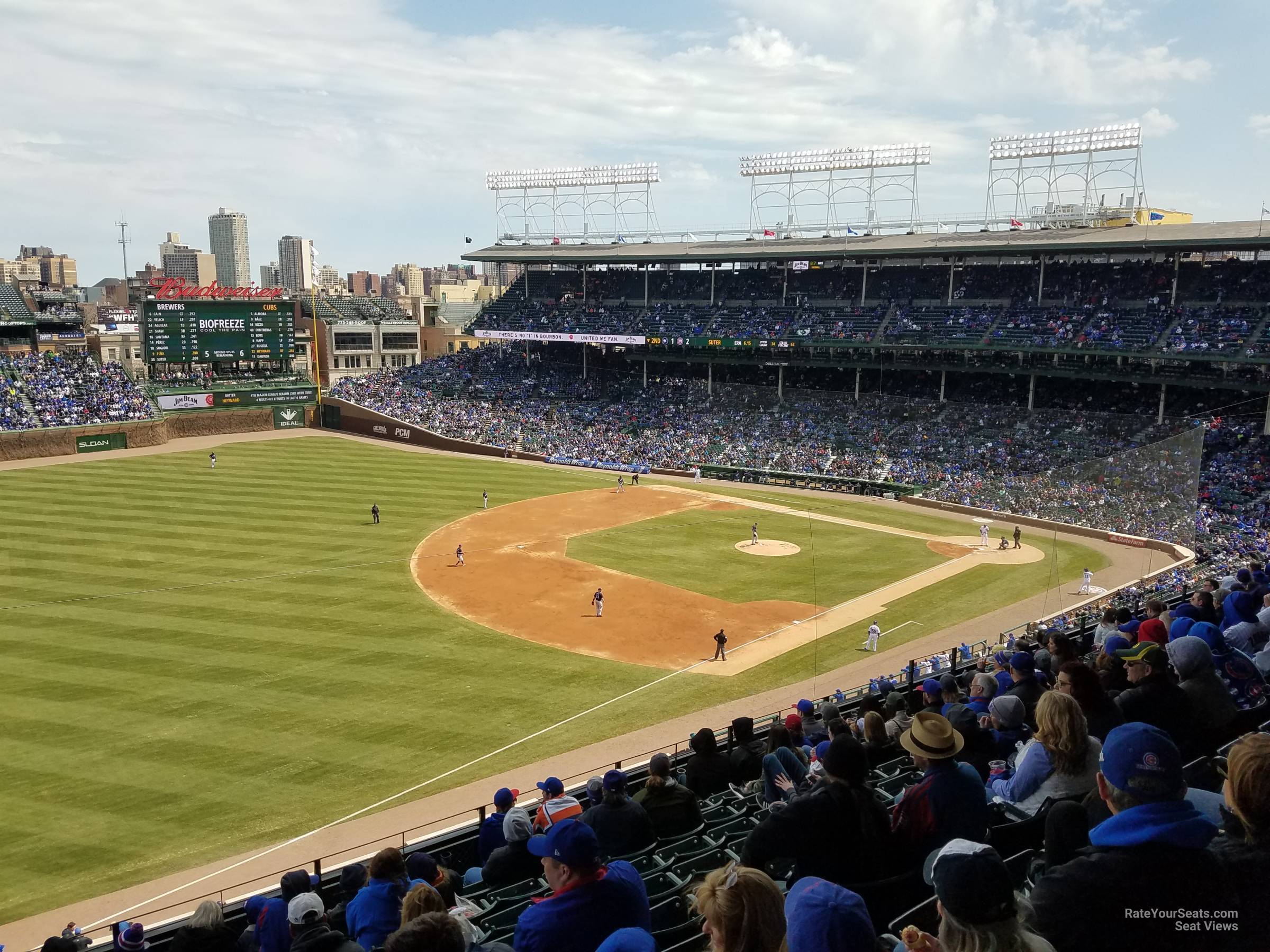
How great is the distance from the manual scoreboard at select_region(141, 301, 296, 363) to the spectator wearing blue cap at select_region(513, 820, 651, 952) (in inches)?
2827

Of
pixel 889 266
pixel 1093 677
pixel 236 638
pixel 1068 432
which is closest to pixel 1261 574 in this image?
pixel 1093 677

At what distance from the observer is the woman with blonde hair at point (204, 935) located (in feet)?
20.9

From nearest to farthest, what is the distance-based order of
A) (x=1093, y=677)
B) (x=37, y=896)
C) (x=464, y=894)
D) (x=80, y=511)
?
(x=1093, y=677), (x=464, y=894), (x=37, y=896), (x=80, y=511)

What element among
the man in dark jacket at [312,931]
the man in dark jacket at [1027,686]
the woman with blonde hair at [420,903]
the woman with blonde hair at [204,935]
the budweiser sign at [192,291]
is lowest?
the woman with blonde hair at [204,935]

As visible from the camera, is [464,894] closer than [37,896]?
Yes

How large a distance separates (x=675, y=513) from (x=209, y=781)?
29.5m

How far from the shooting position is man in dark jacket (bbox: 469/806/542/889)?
774cm

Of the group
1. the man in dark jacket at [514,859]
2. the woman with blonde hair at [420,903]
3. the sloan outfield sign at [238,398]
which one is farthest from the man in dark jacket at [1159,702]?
the sloan outfield sign at [238,398]

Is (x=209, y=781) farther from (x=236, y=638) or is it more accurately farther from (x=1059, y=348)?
(x=1059, y=348)

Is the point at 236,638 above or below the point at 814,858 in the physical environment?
below

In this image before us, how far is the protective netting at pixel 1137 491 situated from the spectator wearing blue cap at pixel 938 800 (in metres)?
25.8

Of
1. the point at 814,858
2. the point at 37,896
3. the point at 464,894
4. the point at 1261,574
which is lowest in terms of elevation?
the point at 37,896

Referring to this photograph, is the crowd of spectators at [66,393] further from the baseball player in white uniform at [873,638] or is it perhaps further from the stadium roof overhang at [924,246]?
the baseball player in white uniform at [873,638]

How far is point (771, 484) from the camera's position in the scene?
54344 mm
